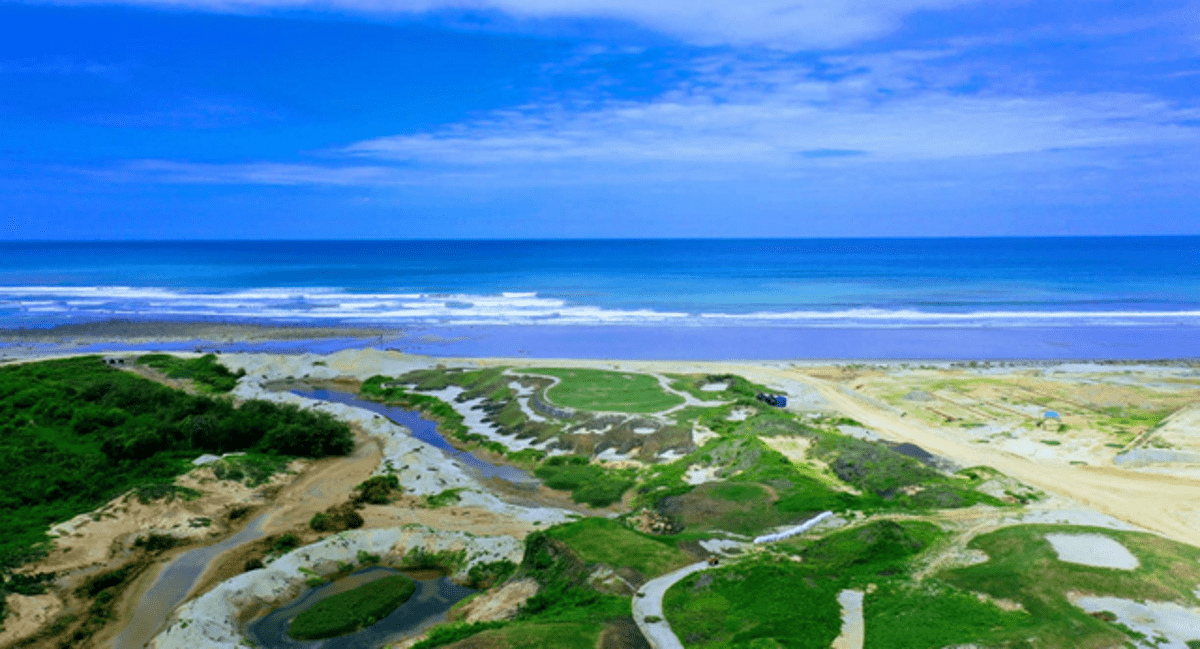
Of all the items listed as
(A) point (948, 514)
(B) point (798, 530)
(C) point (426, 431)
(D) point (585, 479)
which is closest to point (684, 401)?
(D) point (585, 479)

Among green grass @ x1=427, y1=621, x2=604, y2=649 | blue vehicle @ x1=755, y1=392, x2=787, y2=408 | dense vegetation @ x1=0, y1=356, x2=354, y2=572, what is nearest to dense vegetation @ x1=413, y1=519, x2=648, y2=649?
green grass @ x1=427, y1=621, x2=604, y2=649

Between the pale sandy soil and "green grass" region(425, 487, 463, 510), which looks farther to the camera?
"green grass" region(425, 487, 463, 510)

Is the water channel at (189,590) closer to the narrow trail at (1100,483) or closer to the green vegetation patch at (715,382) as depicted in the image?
the green vegetation patch at (715,382)

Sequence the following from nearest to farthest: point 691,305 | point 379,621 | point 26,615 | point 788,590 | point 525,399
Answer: point 788,590 → point 26,615 → point 379,621 → point 525,399 → point 691,305

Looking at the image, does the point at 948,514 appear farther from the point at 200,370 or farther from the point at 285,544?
the point at 200,370

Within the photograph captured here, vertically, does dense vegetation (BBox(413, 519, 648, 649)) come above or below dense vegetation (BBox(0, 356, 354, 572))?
below

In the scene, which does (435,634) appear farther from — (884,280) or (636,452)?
(884,280)

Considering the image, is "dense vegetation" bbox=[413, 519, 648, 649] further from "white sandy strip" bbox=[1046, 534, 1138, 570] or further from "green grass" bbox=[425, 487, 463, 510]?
"white sandy strip" bbox=[1046, 534, 1138, 570]

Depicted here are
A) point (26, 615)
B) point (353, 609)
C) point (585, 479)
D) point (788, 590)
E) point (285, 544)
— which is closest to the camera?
point (788, 590)
